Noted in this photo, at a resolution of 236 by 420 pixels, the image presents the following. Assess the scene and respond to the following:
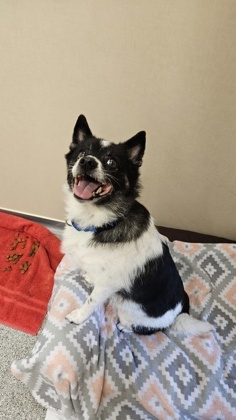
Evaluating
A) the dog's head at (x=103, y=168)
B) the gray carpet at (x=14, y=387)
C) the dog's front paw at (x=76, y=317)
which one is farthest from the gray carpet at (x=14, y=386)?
the dog's head at (x=103, y=168)

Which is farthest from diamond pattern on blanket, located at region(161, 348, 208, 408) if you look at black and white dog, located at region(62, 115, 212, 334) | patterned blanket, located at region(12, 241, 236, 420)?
black and white dog, located at region(62, 115, 212, 334)

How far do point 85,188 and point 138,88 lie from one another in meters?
0.85

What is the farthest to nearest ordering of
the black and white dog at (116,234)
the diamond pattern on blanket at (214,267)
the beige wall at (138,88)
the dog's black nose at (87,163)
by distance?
the diamond pattern on blanket at (214,267)
the beige wall at (138,88)
the black and white dog at (116,234)
the dog's black nose at (87,163)

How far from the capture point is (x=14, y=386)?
5.41 feet

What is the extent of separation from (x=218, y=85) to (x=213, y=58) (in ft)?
0.50

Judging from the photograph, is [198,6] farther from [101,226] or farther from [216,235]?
[216,235]

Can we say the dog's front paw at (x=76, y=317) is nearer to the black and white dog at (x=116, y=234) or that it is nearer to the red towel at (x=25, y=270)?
the black and white dog at (x=116, y=234)

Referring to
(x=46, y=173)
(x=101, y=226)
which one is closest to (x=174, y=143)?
(x=101, y=226)

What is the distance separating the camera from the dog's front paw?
1546 mm

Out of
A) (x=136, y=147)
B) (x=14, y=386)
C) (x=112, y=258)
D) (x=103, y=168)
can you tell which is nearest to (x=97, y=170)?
(x=103, y=168)

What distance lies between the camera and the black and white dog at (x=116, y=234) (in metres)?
1.34

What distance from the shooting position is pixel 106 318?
1.74 m

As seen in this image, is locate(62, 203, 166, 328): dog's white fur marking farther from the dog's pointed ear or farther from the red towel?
the red towel

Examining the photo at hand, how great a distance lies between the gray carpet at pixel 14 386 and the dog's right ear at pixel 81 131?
127cm
